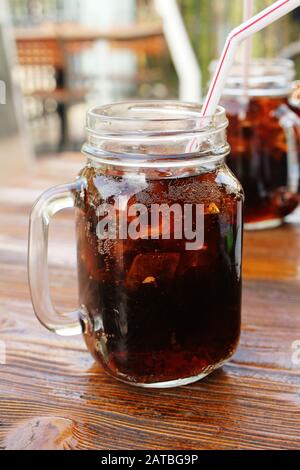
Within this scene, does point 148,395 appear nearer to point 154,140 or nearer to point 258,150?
point 154,140

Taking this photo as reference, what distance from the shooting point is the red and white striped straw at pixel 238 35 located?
51cm

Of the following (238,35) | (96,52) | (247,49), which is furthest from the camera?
(96,52)

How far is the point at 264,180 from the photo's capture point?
3.14ft

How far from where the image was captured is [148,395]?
571mm

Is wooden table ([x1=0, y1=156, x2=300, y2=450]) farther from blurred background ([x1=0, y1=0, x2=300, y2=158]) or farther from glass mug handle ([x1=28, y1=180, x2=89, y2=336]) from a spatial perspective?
blurred background ([x1=0, y1=0, x2=300, y2=158])

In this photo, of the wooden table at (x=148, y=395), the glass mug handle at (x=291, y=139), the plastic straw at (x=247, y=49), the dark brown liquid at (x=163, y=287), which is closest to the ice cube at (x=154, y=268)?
the dark brown liquid at (x=163, y=287)

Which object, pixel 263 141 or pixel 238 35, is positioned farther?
pixel 263 141

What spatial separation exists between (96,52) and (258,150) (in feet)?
12.0

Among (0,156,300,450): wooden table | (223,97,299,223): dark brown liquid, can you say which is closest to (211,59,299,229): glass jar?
(223,97,299,223): dark brown liquid

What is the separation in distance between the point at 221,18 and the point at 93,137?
7.86ft

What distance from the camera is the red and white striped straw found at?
0.51 meters

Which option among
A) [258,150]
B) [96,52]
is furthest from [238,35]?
[96,52]

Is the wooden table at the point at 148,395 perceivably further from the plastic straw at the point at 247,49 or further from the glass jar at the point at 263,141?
the plastic straw at the point at 247,49

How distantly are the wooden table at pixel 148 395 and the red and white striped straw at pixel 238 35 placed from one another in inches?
9.7
